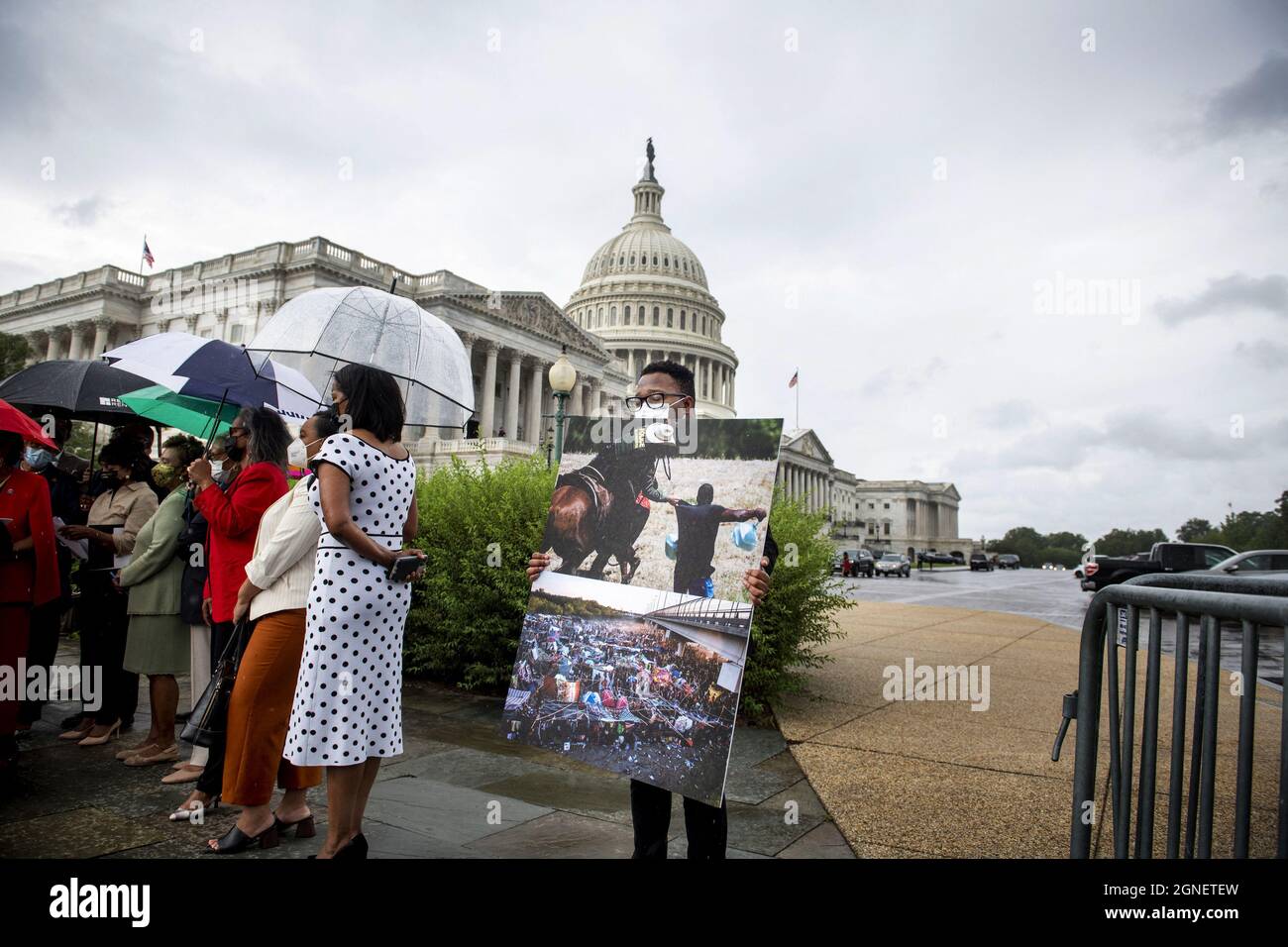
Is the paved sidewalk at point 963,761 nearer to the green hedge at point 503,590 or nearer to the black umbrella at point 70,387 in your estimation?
the green hedge at point 503,590

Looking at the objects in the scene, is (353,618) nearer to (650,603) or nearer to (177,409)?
(650,603)

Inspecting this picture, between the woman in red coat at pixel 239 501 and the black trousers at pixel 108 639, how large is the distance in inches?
70.3

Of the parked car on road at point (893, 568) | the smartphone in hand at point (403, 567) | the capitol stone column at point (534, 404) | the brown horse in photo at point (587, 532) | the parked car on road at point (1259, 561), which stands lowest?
the parked car on road at point (893, 568)

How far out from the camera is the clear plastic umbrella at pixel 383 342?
21.0 ft

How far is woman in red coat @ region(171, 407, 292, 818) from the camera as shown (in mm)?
4637

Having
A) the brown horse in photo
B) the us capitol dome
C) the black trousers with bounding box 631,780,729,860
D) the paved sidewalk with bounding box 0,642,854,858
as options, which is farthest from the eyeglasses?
the us capitol dome

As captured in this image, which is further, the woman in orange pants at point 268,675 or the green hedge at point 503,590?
the green hedge at point 503,590

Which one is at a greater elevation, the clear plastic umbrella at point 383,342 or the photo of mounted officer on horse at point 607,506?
the clear plastic umbrella at point 383,342

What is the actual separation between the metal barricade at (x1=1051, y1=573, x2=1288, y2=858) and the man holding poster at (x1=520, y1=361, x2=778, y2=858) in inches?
49.7

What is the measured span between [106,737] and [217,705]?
2437 millimetres

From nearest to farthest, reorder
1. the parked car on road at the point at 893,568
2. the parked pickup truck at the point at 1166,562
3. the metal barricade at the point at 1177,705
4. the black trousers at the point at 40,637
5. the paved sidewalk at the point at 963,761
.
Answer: the metal barricade at the point at 1177,705 < the paved sidewalk at the point at 963,761 < the black trousers at the point at 40,637 < the parked pickup truck at the point at 1166,562 < the parked car on road at the point at 893,568

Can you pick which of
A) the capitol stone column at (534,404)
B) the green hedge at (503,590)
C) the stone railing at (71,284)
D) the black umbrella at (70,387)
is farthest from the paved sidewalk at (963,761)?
the stone railing at (71,284)
